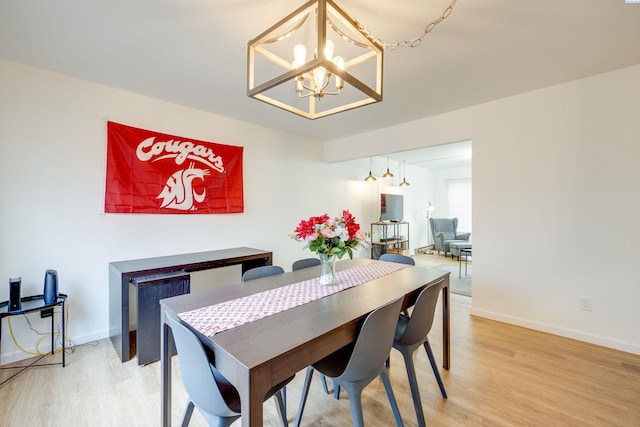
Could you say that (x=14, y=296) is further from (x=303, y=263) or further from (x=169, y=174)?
(x=303, y=263)

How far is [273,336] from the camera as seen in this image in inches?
42.9

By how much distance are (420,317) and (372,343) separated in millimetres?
487

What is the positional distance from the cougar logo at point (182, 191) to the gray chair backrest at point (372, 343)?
2.55 meters

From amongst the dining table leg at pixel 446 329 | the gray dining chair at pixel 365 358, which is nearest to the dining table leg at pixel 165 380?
the gray dining chair at pixel 365 358

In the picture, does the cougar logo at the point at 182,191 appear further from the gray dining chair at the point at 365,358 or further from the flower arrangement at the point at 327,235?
the gray dining chair at the point at 365,358

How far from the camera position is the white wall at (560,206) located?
7.67 feet

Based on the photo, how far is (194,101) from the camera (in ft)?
9.66

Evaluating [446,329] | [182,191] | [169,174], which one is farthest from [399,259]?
[169,174]

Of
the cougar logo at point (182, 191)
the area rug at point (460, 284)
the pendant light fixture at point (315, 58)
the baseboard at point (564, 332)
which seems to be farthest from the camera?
the area rug at point (460, 284)

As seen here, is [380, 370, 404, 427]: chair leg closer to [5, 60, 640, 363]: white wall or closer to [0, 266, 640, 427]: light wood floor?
[0, 266, 640, 427]: light wood floor

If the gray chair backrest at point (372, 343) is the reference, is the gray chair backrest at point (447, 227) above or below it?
above

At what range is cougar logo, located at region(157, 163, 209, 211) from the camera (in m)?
2.90

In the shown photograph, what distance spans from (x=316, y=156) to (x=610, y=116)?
11.3 ft

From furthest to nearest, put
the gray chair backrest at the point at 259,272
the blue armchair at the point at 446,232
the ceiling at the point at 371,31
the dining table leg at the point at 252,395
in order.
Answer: the blue armchair at the point at 446,232, the gray chair backrest at the point at 259,272, the ceiling at the point at 371,31, the dining table leg at the point at 252,395
